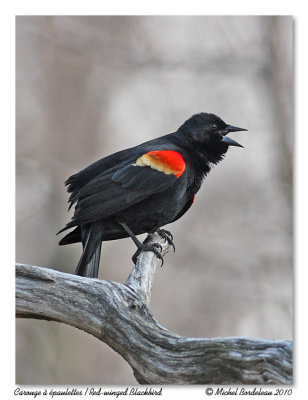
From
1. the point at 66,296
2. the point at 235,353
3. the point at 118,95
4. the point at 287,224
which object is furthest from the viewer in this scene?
the point at 118,95

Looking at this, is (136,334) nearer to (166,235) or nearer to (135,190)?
(135,190)

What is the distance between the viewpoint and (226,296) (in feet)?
10.3

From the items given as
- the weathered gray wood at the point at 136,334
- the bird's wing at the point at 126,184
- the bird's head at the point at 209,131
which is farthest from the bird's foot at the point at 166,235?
the weathered gray wood at the point at 136,334

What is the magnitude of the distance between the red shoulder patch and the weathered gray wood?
2.39 ft

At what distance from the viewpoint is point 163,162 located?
302 cm

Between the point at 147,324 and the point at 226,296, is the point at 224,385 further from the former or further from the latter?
the point at 226,296

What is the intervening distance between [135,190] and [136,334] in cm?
81

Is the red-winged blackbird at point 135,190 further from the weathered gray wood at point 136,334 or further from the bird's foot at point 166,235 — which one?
the weathered gray wood at point 136,334

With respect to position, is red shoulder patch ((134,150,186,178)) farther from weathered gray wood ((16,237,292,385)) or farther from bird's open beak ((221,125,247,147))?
weathered gray wood ((16,237,292,385))

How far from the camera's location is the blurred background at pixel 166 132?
2941 mm

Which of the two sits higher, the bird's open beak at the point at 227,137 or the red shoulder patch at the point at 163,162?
the bird's open beak at the point at 227,137

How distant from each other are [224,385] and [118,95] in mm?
1629

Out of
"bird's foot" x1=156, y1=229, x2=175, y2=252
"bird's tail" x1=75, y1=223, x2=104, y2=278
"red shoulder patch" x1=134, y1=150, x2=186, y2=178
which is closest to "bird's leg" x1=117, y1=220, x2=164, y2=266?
"bird's tail" x1=75, y1=223, x2=104, y2=278
